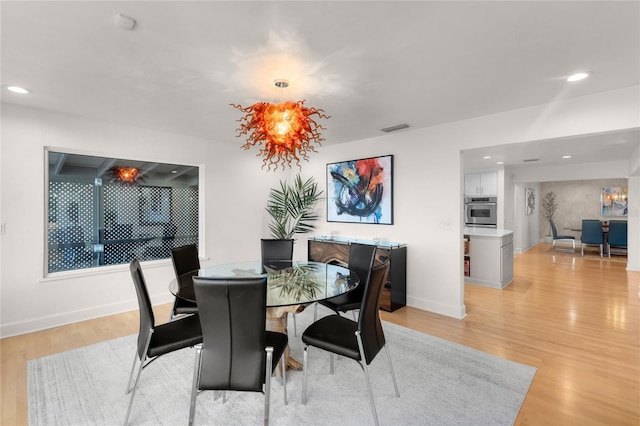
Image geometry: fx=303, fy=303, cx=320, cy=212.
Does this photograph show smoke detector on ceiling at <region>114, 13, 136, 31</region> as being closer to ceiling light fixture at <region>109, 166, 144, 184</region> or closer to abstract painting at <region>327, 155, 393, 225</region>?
ceiling light fixture at <region>109, 166, 144, 184</region>

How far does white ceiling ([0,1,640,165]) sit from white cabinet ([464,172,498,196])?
459cm

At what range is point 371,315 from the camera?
1.97m

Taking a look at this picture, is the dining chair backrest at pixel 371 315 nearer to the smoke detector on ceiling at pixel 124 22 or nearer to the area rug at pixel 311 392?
the area rug at pixel 311 392

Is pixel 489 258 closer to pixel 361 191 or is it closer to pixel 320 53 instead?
pixel 361 191

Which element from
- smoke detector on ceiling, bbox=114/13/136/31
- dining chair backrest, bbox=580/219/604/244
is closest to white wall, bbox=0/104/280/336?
smoke detector on ceiling, bbox=114/13/136/31

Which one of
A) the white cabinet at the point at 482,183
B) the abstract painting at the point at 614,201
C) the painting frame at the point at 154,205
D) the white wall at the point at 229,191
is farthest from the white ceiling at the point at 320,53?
the abstract painting at the point at 614,201

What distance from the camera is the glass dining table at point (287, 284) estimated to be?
216cm

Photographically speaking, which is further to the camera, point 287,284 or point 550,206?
point 550,206

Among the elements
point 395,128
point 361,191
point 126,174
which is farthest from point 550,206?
point 126,174

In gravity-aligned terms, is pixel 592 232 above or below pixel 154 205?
below

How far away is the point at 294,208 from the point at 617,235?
831 cm

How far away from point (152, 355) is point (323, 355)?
1423mm

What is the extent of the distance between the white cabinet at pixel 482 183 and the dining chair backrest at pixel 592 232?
3.25 meters

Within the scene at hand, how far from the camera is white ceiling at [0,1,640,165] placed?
64.4 inches
